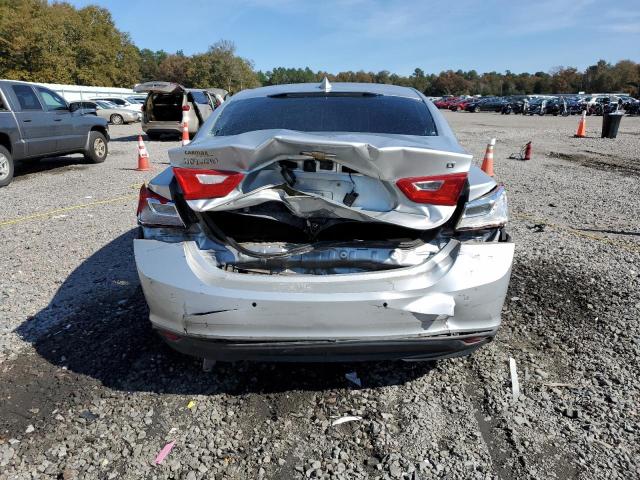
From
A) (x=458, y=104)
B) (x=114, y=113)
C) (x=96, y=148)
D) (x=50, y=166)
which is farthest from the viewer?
(x=458, y=104)

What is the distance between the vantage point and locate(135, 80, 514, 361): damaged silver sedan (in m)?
2.15

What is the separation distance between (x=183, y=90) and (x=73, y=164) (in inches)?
189

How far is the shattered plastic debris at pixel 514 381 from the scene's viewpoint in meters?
2.57

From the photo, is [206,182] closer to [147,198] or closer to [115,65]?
[147,198]

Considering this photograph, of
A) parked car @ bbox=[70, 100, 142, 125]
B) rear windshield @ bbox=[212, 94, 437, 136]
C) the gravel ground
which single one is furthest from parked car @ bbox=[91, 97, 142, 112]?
rear windshield @ bbox=[212, 94, 437, 136]

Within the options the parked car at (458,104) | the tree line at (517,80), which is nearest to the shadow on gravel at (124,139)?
the parked car at (458,104)

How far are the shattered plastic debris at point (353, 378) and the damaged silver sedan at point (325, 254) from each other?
0.53 m

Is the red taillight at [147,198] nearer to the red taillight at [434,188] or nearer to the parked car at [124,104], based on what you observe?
the red taillight at [434,188]

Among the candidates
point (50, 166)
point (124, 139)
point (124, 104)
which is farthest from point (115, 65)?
point (50, 166)

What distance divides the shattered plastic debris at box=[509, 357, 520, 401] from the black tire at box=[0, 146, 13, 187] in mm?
8997

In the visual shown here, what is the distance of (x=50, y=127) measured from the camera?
9383 millimetres

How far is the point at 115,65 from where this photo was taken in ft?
219

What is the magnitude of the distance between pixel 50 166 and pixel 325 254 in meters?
11.1

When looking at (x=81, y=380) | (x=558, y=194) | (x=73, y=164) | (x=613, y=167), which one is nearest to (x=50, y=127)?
(x=73, y=164)
